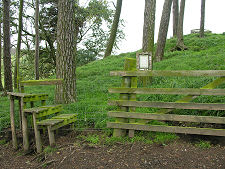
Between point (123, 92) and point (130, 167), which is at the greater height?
point (123, 92)

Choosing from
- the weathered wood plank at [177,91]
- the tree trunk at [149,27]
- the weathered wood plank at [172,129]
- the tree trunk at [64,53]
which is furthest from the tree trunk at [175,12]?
the weathered wood plank at [172,129]

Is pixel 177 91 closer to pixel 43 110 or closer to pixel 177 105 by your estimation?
pixel 177 105

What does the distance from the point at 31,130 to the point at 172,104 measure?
139 inches

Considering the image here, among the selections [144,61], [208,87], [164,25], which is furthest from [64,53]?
[164,25]

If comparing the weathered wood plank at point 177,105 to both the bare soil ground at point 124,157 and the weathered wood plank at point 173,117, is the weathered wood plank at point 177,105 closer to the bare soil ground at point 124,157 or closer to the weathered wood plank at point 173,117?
the weathered wood plank at point 173,117

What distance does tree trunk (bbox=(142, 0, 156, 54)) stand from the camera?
7988mm

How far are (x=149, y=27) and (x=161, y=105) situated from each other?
4829mm

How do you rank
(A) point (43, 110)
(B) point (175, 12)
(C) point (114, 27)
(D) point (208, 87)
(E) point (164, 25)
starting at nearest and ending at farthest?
(D) point (208, 87) → (A) point (43, 110) → (E) point (164, 25) → (C) point (114, 27) → (B) point (175, 12)

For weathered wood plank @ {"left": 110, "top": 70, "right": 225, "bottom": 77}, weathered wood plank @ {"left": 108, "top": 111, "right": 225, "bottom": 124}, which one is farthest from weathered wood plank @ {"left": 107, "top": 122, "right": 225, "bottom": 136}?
weathered wood plank @ {"left": 110, "top": 70, "right": 225, "bottom": 77}

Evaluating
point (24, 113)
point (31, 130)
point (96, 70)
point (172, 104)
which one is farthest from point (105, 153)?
point (96, 70)

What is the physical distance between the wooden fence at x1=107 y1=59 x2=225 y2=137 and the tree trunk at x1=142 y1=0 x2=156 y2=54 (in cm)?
390

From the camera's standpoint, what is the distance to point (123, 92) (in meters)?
4.24

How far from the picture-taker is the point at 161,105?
13.2ft

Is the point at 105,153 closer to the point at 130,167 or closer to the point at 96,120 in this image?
the point at 130,167
